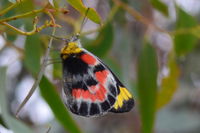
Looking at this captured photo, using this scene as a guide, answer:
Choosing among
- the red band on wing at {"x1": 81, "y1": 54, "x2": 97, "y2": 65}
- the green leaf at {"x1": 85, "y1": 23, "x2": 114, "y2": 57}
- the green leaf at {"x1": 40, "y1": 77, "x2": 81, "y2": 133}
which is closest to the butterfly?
the red band on wing at {"x1": 81, "y1": 54, "x2": 97, "y2": 65}

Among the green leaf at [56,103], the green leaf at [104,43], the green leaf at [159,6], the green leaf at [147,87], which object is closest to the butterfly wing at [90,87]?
the green leaf at [56,103]

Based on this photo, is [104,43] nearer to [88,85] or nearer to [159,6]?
[159,6]

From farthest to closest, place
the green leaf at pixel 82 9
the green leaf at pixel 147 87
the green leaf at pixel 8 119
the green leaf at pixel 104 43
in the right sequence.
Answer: the green leaf at pixel 104 43 → the green leaf at pixel 147 87 → the green leaf at pixel 8 119 → the green leaf at pixel 82 9

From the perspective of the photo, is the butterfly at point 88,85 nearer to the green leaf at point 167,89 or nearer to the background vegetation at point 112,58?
the background vegetation at point 112,58

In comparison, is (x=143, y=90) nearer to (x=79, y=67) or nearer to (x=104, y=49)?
(x=104, y=49)

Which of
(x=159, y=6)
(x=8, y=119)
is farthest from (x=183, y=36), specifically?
(x=8, y=119)
